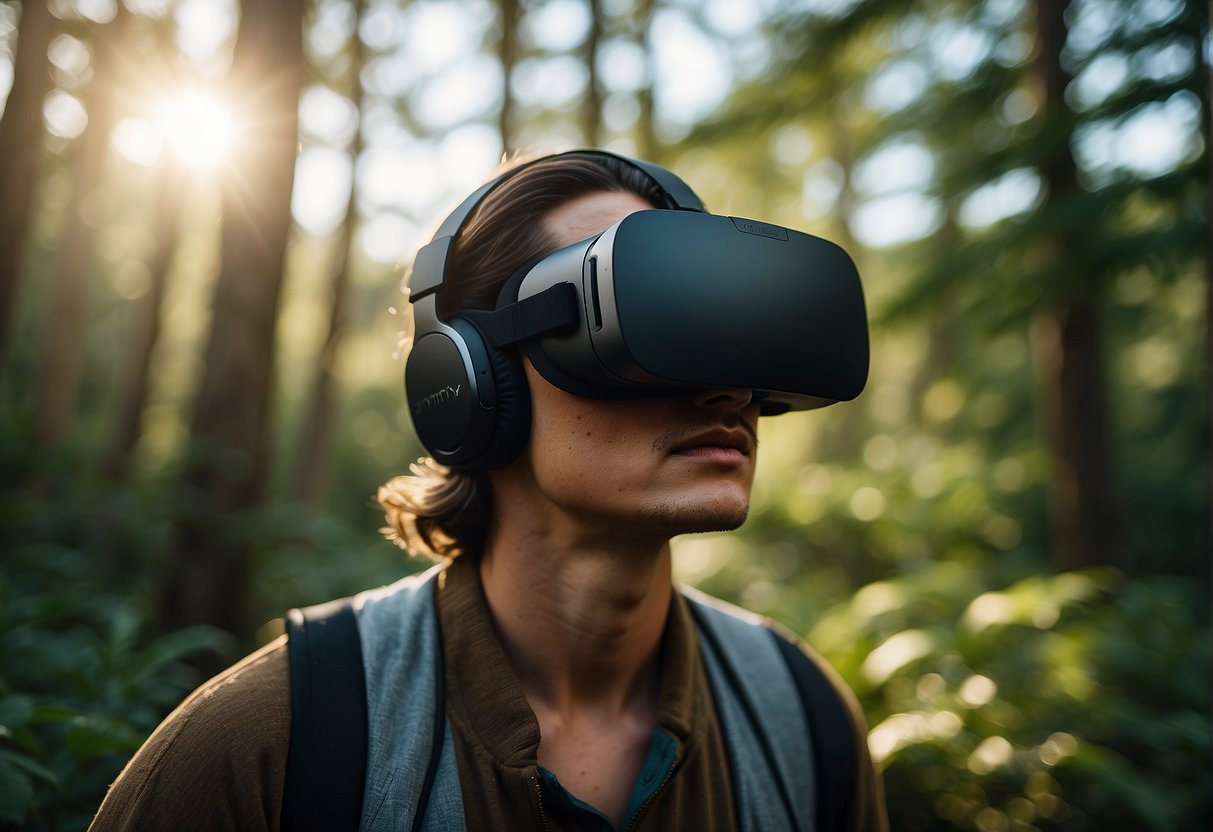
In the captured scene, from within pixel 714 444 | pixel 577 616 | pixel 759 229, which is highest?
pixel 759 229

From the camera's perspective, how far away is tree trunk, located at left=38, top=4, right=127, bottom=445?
9.01 metres

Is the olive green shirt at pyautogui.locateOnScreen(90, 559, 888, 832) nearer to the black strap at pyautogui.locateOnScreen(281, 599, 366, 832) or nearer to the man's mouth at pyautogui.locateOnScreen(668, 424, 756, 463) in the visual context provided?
the black strap at pyautogui.locateOnScreen(281, 599, 366, 832)

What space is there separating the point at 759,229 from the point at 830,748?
1038 mm

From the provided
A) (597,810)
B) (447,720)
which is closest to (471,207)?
(447,720)

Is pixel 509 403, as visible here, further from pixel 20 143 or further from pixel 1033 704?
pixel 20 143

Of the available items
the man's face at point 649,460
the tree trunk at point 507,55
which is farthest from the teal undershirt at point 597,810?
the tree trunk at point 507,55

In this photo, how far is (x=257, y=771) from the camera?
1160 mm

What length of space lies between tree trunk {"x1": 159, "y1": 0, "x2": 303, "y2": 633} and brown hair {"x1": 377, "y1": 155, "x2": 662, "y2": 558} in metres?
2.43

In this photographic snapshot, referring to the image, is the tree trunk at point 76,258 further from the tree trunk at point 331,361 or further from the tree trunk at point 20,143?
the tree trunk at point 20,143

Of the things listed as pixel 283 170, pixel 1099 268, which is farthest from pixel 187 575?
pixel 1099 268

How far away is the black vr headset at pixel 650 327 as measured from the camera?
1.18 meters

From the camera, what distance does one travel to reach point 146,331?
8.73 metres

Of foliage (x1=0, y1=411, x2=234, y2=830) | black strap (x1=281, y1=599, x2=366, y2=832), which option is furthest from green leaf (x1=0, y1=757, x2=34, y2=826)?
black strap (x1=281, y1=599, x2=366, y2=832)

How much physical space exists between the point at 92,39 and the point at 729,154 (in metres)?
7.40
